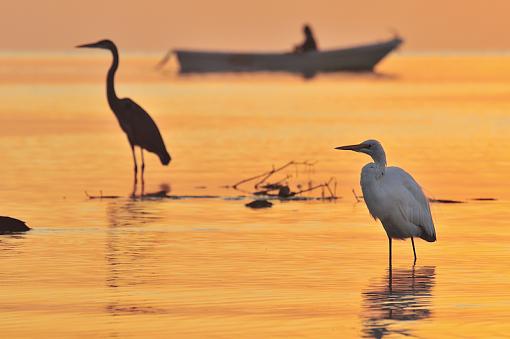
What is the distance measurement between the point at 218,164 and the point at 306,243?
371 inches

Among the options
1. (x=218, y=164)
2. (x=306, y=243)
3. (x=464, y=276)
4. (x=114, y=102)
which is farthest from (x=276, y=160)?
(x=464, y=276)

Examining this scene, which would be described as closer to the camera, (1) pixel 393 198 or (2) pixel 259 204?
(1) pixel 393 198

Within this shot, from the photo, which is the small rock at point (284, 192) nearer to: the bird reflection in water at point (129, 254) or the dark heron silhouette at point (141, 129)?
the bird reflection in water at point (129, 254)

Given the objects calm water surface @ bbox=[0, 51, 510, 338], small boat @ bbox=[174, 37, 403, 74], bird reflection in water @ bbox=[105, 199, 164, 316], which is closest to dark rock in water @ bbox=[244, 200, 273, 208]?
calm water surface @ bbox=[0, 51, 510, 338]

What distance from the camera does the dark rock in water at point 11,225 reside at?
1489cm

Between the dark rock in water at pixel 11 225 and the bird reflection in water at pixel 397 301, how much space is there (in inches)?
153

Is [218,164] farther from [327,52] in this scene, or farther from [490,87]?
[327,52]

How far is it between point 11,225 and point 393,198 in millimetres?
3880

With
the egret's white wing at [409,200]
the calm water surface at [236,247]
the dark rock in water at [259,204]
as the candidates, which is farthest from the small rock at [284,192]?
the egret's white wing at [409,200]

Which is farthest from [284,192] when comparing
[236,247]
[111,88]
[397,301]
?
[397,301]

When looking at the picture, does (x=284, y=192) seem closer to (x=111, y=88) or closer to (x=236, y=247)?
(x=236, y=247)

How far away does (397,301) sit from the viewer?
37.8 feet

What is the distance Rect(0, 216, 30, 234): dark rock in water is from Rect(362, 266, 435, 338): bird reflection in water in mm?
3895

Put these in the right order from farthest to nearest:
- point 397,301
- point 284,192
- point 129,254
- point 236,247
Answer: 1. point 284,192
2. point 236,247
3. point 129,254
4. point 397,301
